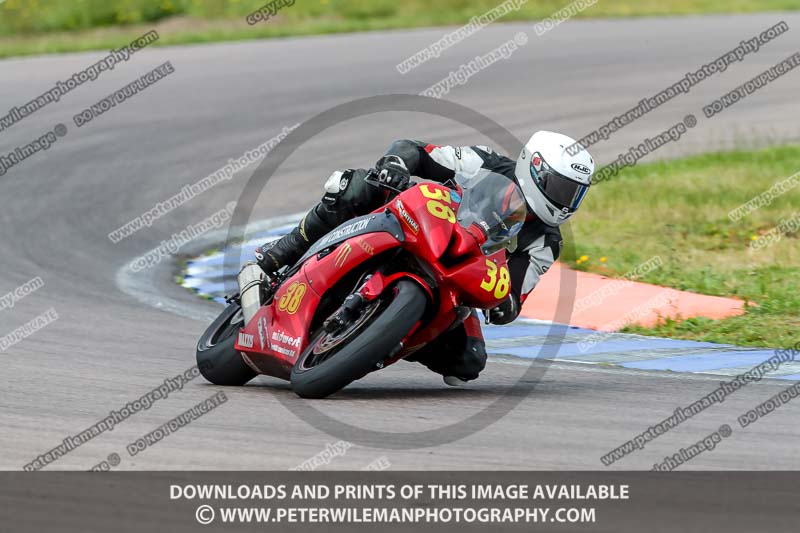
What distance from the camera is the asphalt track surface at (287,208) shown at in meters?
5.73

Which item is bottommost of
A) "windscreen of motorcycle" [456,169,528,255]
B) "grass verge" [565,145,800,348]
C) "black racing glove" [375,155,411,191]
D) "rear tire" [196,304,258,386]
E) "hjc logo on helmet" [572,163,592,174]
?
"grass verge" [565,145,800,348]

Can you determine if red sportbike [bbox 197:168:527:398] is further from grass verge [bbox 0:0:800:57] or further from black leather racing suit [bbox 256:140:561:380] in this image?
grass verge [bbox 0:0:800:57]

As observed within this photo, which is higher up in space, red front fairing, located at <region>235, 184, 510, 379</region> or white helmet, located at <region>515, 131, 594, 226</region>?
white helmet, located at <region>515, 131, 594, 226</region>

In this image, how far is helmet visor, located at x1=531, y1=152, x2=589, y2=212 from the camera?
6520mm

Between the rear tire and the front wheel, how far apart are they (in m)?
0.81

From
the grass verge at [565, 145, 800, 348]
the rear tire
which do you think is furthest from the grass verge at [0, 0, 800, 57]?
the rear tire

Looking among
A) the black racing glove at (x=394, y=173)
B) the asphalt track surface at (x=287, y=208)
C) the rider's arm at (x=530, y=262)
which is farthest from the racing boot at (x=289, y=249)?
the rider's arm at (x=530, y=262)

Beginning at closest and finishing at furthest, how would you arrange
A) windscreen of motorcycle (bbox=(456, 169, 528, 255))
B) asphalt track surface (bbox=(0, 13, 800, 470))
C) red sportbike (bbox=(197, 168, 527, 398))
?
asphalt track surface (bbox=(0, 13, 800, 470)) → red sportbike (bbox=(197, 168, 527, 398)) → windscreen of motorcycle (bbox=(456, 169, 528, 255))

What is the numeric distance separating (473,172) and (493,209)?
2.08ft

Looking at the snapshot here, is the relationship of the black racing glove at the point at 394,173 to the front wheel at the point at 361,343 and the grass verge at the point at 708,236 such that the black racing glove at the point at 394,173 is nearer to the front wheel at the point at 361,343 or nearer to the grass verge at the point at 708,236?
the front wheel at the point at 361,343

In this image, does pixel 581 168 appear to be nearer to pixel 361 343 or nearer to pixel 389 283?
pixel 389 283

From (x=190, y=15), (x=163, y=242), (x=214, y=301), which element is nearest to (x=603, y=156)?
(x=163, y=242)

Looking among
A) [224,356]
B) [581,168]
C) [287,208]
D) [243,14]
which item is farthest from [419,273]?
[243,14]

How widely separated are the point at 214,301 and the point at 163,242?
7.16 ft
